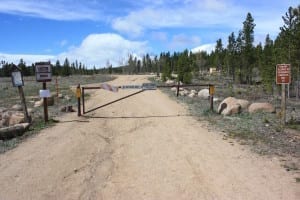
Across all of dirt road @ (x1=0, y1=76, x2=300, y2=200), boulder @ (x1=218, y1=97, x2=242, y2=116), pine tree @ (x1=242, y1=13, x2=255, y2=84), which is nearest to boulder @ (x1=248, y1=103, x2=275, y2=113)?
boulder @ (x1=218, y1=97, x2=242, y2=116)

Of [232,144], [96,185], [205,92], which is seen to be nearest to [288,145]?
[232,144]

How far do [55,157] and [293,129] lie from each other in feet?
24.3

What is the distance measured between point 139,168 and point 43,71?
8.64m

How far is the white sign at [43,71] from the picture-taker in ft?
49.6

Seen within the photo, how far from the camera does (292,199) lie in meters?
6.00

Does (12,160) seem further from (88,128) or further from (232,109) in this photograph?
(232,109)

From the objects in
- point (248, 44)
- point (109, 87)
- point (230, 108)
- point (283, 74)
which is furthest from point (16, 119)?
point (248, 44)

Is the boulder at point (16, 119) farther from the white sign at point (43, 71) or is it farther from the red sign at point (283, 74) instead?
Result: the red sign at point (283, 74)

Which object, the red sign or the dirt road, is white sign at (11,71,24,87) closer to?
the dirt road

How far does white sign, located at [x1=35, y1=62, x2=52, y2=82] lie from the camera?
1512cm

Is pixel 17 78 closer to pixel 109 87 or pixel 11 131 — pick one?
pixel 11 131

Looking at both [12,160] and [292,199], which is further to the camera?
[12,160]

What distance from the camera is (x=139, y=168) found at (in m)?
7.80

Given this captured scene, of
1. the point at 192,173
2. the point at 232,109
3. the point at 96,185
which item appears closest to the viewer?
the point at 96,185
